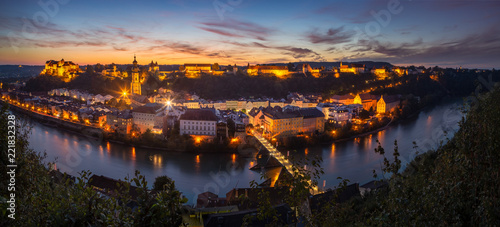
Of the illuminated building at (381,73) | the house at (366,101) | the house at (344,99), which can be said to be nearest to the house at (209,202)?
the house at (366,101)

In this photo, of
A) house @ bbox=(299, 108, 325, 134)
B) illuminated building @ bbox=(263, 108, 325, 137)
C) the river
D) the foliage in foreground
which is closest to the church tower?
the river

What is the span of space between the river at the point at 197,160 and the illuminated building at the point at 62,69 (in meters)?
12.1

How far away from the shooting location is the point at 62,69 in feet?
70.7

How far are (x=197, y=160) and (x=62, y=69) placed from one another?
18459mm

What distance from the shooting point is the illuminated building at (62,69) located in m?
21.1

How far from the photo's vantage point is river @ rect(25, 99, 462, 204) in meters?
6.55

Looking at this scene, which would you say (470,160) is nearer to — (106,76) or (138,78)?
(138,78)

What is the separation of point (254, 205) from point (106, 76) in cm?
1940

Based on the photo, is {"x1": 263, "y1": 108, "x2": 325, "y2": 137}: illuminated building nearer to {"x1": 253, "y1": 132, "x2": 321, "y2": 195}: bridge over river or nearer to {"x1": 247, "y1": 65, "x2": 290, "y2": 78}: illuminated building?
{"x1": 253, "y1": 132, "x2": 321, "y2": 195}: bridge over river

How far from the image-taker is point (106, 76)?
813 inches

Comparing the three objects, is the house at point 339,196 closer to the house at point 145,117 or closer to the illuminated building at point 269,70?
the house at point 145,117

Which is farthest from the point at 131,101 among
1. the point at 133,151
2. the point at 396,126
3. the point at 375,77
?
the point at 375,77

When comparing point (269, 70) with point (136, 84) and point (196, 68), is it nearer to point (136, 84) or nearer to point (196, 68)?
point (196, 68)

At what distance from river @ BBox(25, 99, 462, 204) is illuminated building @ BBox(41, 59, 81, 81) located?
1211cm
